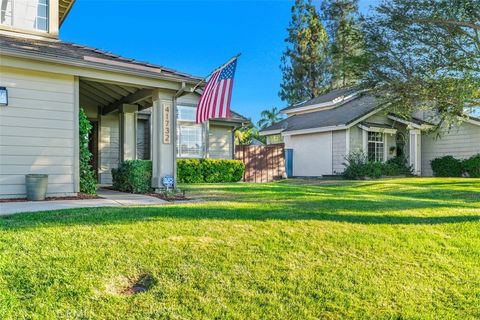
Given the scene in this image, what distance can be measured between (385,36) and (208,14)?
933cm

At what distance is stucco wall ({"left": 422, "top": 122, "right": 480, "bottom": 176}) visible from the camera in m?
18.8

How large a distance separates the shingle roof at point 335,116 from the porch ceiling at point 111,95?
34.6 feet

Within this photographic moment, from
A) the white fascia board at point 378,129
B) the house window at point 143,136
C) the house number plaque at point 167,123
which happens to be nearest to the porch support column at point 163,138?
the house number plaque at point 167,123

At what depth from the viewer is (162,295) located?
11.3ft

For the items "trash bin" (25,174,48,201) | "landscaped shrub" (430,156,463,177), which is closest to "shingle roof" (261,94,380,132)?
"landscaped shrub" (430,156,463,177)

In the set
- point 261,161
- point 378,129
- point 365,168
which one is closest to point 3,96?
point 261,161

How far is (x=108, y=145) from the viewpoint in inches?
539

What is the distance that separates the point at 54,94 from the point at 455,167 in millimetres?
18709

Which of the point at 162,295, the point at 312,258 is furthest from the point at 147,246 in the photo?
the point at 312,258

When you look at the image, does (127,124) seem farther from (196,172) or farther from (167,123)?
(196,172)

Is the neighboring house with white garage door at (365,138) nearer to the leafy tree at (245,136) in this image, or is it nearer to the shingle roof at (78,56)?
the leafy tree at (245,136)

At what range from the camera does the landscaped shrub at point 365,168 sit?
1755 cm

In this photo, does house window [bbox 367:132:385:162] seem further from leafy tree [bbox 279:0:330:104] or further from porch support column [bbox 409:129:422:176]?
leafy tree [bbox 279:0:330:104]

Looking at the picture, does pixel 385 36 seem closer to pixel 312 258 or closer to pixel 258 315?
pixel 312 258
